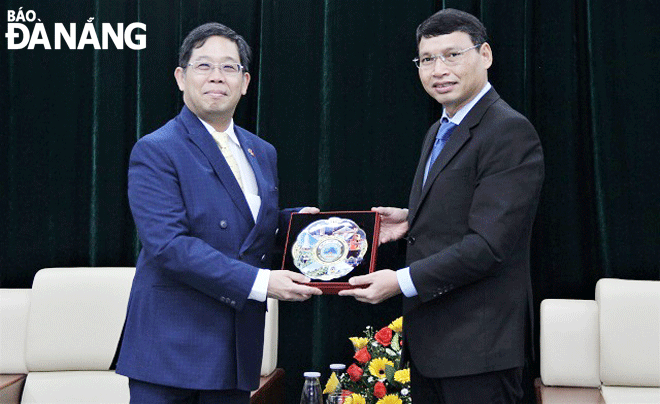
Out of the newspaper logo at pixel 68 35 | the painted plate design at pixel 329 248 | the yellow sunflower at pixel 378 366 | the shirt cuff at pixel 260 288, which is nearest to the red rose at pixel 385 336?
the yellow sunflower at pixel 378 366

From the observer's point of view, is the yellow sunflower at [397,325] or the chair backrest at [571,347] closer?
the chair backrest at [571,347]

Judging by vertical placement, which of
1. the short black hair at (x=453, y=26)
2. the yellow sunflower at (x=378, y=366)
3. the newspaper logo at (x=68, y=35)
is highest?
the newspaper logo at (x=68, y=35)

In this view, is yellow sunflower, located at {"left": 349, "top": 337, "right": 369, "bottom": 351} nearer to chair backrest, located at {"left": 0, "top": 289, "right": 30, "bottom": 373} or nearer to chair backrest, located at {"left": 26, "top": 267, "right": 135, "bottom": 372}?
chair backrest, located at {"left": 26, "top": 267, "right": 135, "bottom": 372}

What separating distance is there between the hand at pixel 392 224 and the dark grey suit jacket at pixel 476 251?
413mm

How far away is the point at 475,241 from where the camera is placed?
217cm

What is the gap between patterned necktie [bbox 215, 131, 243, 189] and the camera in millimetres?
2338

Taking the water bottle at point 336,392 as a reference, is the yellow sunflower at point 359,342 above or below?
above

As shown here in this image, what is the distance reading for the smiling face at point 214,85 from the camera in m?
2.34

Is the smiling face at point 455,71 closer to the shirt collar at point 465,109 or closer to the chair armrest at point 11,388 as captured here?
the shirt collar at point 465,109

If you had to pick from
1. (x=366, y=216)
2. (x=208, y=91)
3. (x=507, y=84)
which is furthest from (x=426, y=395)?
(x=507, y=84)

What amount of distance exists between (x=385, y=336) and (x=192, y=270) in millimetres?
1500

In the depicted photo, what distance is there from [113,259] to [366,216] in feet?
6.01

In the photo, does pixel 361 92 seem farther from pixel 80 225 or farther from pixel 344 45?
pixel 80 225

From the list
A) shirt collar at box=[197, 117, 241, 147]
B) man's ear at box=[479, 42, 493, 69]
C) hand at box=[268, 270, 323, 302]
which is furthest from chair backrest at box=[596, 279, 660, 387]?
shirt collar at box=[197, 117, 241, 147]
